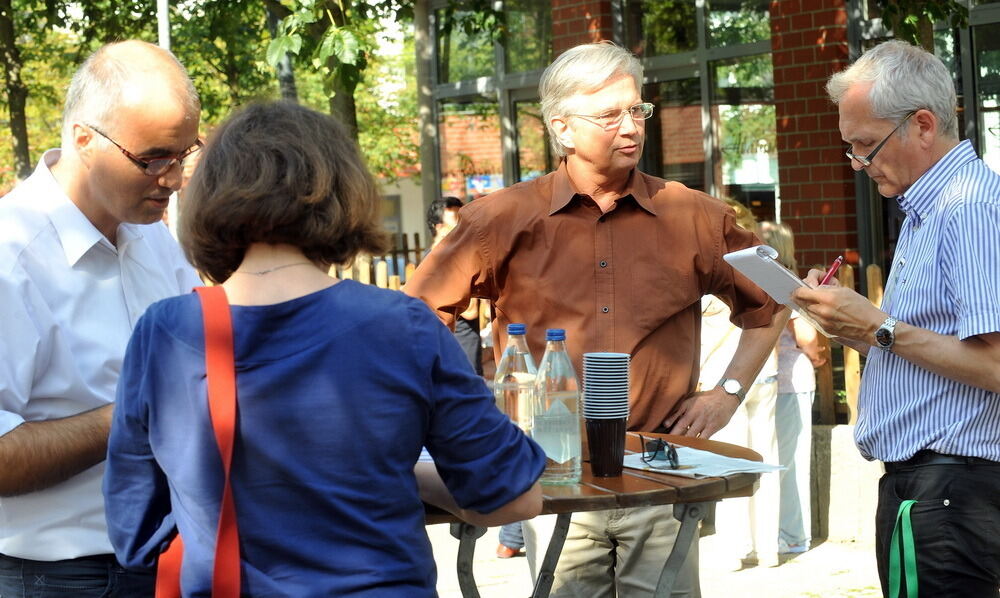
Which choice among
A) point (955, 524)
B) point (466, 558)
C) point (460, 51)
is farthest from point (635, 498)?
point (460, 51)

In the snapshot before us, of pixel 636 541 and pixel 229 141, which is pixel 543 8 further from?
pixel 229 141

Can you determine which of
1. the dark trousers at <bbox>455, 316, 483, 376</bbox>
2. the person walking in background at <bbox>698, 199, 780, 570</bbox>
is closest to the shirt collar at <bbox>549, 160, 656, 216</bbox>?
the person walking in background at <bbox>698, 199, 780, 570</bbox>

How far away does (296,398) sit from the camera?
7.05 ft

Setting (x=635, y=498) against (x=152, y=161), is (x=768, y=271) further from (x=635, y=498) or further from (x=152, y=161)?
(x=152, y=161)

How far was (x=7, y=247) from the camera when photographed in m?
2.64

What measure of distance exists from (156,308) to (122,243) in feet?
2.52

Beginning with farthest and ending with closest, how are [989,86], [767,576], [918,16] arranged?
1. [989,86]
2. [918,16]
3. [767,576]

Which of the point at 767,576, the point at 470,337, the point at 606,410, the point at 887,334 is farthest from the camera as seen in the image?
the point at 470,337

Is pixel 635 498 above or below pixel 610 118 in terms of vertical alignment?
below

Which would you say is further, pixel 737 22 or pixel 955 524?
pixel 737 22

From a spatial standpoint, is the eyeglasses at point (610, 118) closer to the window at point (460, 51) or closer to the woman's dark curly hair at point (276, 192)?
the woman's dark curly hair at point (276, 192)

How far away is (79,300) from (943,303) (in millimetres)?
2105

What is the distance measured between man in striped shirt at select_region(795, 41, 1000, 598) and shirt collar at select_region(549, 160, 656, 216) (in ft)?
2.13

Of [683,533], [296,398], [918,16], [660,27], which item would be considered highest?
[660,27]
